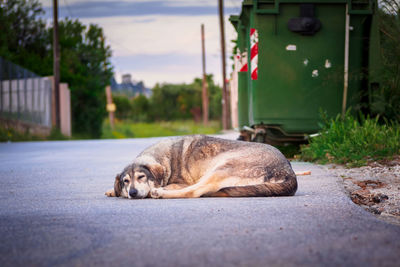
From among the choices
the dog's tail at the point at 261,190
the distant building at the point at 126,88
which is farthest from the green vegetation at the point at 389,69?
the distant building at the point at 126,88

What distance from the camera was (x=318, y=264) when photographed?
9.75 feet

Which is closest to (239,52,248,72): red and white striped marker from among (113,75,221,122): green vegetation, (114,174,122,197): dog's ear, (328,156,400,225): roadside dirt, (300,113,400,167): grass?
(300,113,400,167): grass

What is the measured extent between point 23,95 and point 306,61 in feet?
68.5

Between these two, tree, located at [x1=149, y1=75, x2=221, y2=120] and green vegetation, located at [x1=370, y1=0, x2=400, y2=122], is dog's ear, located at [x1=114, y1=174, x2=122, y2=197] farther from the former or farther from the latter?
tree, located at [x1=149, y1=75, x2=221, y2=120]

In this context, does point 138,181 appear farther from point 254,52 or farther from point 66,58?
point 66,58

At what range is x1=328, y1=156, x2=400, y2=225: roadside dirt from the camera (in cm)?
508

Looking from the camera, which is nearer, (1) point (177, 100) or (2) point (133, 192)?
(2) point (133, 192)

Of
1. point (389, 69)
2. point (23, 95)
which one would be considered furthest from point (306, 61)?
point (23, 95)

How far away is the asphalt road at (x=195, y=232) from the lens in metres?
3.14

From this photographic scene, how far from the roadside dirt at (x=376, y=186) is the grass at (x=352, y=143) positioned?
0.83 feet

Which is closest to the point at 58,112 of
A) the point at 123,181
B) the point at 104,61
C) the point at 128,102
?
the point at 104,61

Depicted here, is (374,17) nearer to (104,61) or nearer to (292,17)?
(292,17)

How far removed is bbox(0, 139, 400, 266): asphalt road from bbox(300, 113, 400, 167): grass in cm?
288

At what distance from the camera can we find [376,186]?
21.5 ft
